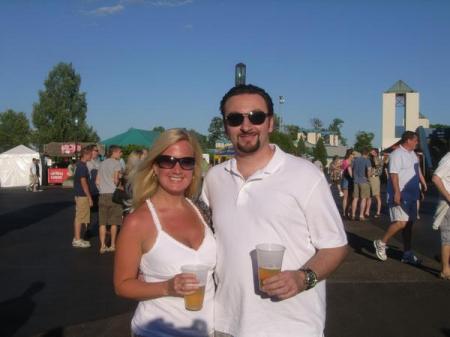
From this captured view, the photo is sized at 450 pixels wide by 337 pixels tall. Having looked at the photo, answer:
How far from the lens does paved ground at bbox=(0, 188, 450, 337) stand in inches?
193

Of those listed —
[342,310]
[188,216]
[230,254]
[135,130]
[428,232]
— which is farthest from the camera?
[135,130]

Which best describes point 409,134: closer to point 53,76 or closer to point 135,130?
point 135,130

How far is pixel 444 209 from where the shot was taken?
667 centimetres

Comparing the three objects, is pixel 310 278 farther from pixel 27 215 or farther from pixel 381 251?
pixel 27 215

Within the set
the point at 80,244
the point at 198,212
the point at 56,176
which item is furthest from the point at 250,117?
the point at 56,176

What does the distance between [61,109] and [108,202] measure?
5563 centimetres

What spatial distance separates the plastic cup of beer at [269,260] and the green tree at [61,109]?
61.1m

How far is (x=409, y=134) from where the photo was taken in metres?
7.84

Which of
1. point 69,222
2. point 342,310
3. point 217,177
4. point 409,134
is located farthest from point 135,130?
point 217,177

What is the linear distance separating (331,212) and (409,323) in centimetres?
323

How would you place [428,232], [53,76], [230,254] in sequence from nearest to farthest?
[230,254] < [428,232] < [53,76]

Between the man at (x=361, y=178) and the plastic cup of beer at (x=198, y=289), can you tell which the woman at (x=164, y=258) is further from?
the man at (x=361, y=178)

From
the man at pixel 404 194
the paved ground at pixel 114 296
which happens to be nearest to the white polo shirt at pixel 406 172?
the man at pixel 404 194

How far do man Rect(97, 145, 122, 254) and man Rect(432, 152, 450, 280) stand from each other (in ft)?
18.2
